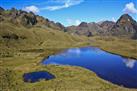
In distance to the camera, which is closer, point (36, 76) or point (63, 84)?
point (63, 84)

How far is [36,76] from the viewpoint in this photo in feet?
354

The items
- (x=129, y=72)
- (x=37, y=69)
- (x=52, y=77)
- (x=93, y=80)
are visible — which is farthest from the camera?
(x=37, y=69)

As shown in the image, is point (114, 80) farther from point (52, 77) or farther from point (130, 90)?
point (52, 77)

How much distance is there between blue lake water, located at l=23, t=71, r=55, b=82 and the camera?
10121cm

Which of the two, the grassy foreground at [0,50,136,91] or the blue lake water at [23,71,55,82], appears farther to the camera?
the blue lake water at [23,71,55,82]

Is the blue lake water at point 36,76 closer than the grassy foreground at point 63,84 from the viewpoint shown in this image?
No

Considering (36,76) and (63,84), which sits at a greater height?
(63,84)

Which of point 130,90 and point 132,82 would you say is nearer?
point 130,90

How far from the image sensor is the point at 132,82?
95938 mm

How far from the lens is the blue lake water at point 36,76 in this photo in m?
101

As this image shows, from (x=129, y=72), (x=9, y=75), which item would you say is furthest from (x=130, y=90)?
(x=9, y=75)

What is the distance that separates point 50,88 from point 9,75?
102 feet

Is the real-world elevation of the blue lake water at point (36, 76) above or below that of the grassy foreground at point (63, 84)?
below

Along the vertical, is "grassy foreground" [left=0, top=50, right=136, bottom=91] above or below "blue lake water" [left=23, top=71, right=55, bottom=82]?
above
